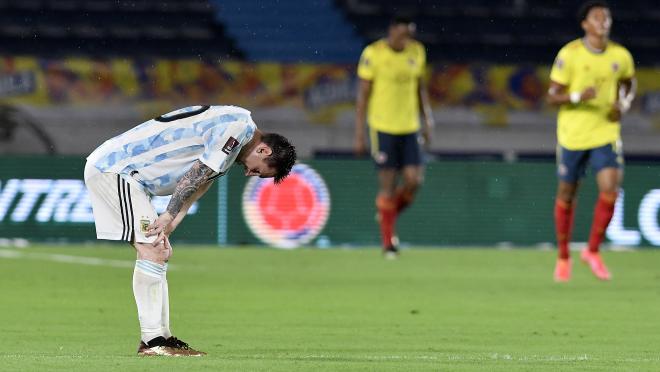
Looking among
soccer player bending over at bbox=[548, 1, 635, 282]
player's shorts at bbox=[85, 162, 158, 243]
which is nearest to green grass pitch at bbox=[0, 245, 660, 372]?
player's shorts at bbox=[85, 162, 158, 243]

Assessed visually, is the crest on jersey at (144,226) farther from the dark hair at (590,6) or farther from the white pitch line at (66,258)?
the white pitch line at (66,258)

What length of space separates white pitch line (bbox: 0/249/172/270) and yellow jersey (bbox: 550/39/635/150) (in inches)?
164

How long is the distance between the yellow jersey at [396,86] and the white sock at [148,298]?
8.68 m

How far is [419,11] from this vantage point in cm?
2495

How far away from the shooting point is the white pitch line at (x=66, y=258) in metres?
14.7

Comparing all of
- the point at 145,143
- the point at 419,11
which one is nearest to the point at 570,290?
the point at 145,143

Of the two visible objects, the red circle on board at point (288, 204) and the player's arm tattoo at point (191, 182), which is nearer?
Result: the player's arm tattoo at point (191, 182)

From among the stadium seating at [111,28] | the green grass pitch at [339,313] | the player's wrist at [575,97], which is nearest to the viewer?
A: the green grass pitch at [339,313]

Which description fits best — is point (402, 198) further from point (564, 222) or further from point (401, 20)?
point (564, 222)

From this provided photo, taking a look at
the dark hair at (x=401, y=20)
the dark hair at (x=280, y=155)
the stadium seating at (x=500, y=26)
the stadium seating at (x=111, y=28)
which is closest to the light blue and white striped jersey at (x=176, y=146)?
the dark hair at (x=280, y=155)

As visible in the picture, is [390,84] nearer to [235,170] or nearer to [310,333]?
[235,170]

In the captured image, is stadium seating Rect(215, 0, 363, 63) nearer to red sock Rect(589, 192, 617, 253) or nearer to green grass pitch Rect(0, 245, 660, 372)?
green grass pitch Rect(0, 245, 660, 372)

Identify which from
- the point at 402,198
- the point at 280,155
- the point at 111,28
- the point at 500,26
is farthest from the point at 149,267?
the point at 500,26

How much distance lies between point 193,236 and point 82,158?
163 centimetres
